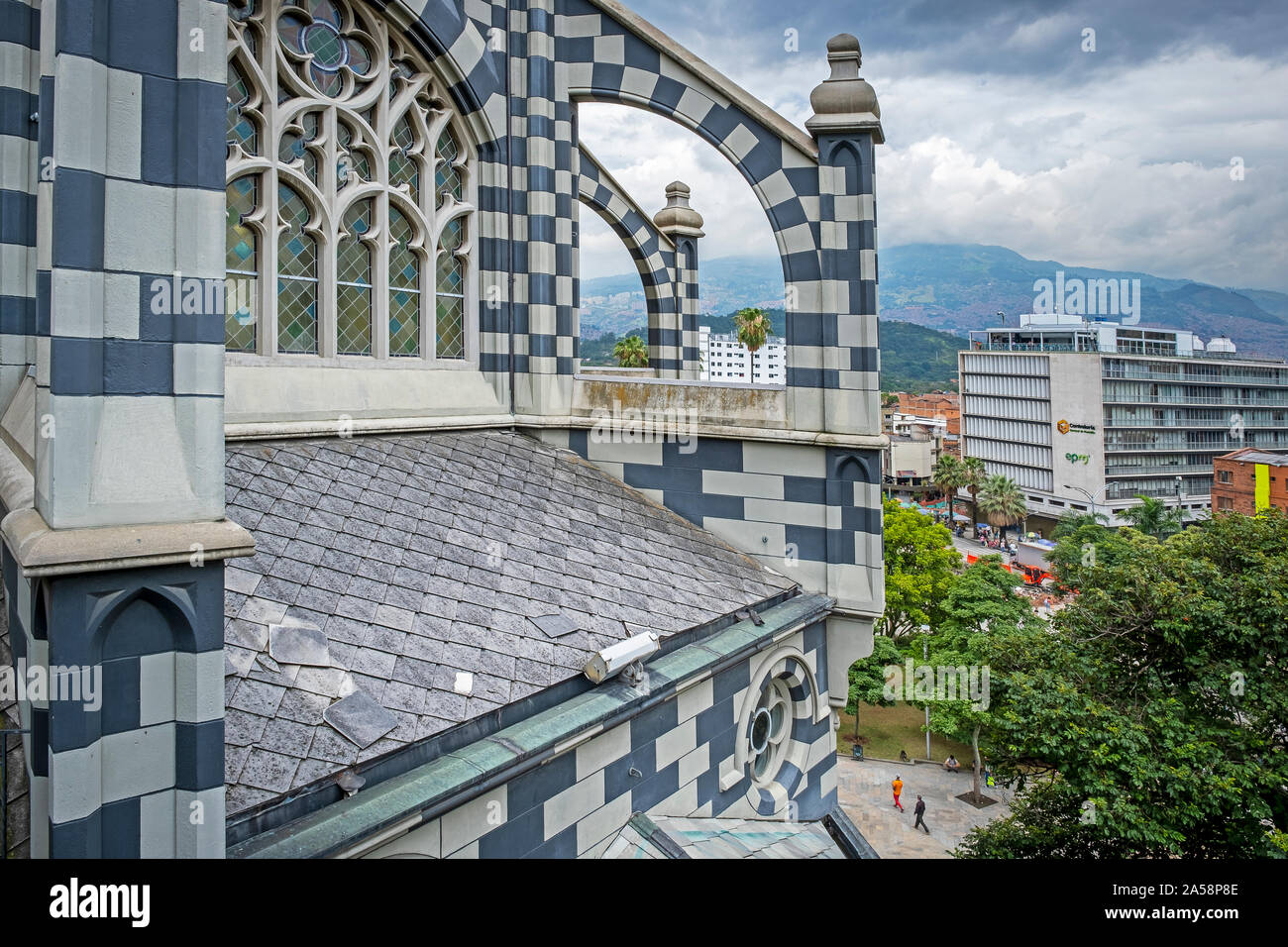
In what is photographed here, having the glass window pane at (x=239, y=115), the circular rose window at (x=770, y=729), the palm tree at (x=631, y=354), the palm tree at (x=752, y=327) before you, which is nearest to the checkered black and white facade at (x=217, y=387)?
the circular rose window at (x=770, y=729)

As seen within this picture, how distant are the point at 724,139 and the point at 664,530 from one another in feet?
15.9

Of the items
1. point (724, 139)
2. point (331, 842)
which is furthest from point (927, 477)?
point (331, 842)

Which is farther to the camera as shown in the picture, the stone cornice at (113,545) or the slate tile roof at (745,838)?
the slate tile roof at (745,838)

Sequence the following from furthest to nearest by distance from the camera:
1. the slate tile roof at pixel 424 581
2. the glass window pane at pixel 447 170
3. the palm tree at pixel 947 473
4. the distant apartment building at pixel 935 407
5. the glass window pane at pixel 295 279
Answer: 1. the distant apartment building at pixel 935 407
2. the palm tree at pixel 947 473
3. the glass window pane at pixel 447 170
4. the glass window pane at pixel 295 279
5. the slate tile roof at pixel 424 581

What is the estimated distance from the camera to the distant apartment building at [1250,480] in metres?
62.0

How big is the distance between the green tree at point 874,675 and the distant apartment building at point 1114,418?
53.4 m

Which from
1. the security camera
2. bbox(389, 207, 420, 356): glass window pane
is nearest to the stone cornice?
the security camera

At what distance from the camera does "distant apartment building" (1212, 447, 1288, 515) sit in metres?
62.0

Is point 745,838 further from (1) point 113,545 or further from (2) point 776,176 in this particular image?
(2) point 776,176

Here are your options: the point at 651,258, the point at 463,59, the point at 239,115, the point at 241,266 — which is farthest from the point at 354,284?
the point at 651,258

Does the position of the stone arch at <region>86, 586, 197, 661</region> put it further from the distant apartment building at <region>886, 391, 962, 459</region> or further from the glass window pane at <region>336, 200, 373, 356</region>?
the distant apartment building at <region>886, 391, 962, 459</region>

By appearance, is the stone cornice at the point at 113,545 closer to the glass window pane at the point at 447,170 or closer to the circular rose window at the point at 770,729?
the circular rose window at the point at 770,729

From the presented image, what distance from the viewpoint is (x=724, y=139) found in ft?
34.8

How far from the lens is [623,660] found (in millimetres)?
6527
